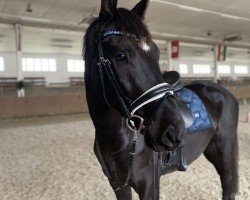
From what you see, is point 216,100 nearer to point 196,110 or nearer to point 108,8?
point 196,110

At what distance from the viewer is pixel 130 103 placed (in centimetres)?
126

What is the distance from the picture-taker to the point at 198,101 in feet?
7.88

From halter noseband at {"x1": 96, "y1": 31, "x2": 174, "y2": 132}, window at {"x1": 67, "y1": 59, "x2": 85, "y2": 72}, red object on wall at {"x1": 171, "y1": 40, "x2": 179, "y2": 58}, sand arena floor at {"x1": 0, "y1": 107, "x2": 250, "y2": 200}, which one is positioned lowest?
sand arena floor at {"x1": 0, "y1": 107, "x2": 250, "y2": 200}

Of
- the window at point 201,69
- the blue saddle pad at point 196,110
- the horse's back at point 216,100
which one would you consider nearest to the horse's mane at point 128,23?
the blue saddle pad at point 196,110

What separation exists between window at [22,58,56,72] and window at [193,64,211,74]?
53.1 feet

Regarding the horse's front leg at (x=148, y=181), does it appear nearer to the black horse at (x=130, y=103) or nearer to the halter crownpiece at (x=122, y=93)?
the black horse at (x=130, y=103)

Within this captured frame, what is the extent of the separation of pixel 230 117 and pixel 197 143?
1.75ft

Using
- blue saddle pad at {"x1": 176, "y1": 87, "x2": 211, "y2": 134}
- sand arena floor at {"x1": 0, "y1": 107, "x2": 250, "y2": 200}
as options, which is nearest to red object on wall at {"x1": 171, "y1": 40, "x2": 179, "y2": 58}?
sand arena floor at {"x1": 0, "y1": 107, "x2": 250, "y2": 200}

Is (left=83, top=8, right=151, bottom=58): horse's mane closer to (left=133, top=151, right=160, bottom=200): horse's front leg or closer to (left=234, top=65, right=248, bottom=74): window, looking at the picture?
(left=133, top=151, right=160, bottom=200): horse's front leg

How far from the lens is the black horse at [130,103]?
1195 mm

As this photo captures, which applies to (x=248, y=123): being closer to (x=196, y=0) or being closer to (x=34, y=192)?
(x=196, y=0)

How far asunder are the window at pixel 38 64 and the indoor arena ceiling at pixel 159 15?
6909 millimetres

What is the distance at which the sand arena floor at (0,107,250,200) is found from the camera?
9.78 ft

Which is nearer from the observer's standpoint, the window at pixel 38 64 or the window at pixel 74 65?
the window at pixel 38 64
